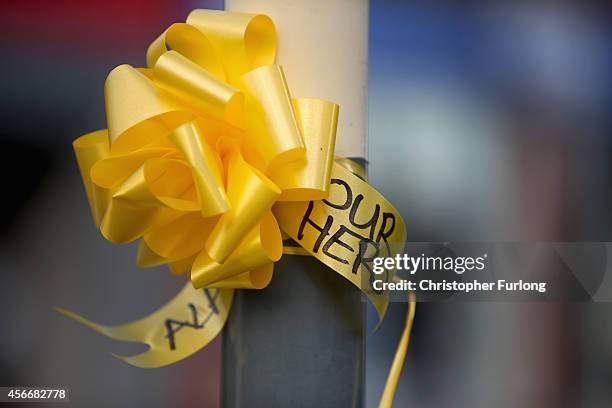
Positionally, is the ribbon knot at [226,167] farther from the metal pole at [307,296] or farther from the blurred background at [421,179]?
the blurred background at [421,179]

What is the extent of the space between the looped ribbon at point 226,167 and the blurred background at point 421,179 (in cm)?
19

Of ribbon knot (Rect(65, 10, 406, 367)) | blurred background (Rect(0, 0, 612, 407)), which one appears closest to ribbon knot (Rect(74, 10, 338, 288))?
ribbon knot (Rect(65, 10, 406, 367))

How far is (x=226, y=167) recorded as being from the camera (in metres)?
0.26

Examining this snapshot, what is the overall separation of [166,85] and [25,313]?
264 millimetres

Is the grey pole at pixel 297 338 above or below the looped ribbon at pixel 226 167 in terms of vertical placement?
below

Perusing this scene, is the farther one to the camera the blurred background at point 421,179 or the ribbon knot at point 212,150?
the blurred background at point 421,179

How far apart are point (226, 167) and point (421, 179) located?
233 mm

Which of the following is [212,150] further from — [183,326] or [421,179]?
Answer: [421,179]

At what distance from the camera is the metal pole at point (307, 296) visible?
27cm

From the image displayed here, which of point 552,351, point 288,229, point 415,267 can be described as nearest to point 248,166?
point 288,229

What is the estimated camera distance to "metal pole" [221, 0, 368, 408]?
0.90 feet

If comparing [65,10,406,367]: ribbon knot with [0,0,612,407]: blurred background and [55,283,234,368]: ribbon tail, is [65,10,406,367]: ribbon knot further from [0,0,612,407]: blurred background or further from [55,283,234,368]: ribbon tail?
[0,0,612,407]: blurred background

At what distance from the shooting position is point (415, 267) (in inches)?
16.0

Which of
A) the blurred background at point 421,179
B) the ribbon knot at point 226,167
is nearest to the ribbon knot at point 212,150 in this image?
the ribbon knot at point 226,167
